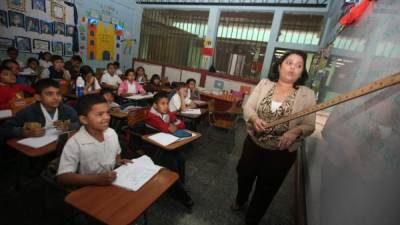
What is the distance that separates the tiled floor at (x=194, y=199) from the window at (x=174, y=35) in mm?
4421

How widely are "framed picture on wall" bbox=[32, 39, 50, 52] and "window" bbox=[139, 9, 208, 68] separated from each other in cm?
299

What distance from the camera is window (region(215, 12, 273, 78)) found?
571 centimetres

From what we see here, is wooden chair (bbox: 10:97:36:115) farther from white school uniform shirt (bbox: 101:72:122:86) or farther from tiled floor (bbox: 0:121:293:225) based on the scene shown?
white school uniform shirt (bbox: 101:72:122:86)

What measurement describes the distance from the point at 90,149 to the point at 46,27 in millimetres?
5304

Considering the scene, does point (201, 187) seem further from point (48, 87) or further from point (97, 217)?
point (48, 87)

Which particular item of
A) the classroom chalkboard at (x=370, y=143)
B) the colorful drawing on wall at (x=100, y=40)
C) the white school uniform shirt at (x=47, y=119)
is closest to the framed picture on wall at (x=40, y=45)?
the colorful drawing on wall at (x=100, y=40)

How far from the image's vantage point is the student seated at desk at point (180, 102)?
3607 millimetres

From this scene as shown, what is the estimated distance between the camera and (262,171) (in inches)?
64.4

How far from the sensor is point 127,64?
7.39 metres

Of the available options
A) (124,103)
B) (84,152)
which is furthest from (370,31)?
(124,103)

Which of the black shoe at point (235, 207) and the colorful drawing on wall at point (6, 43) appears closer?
the black shoe at point (235, 207)

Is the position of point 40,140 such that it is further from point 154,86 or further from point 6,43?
point 6,43

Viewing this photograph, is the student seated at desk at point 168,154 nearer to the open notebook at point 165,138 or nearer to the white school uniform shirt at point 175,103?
the open notebook at point 165,138

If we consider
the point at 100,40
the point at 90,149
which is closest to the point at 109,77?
the point at 100,40
